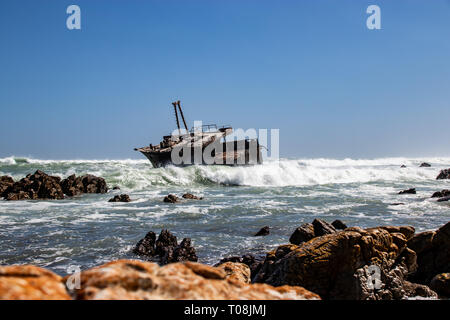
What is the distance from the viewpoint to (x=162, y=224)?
1260cm

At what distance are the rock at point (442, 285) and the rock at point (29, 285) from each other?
596 centimetres

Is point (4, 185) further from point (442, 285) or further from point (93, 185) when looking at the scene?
point (442, 285)

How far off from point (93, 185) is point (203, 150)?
46.3 feet

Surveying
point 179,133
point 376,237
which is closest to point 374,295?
point 376,237

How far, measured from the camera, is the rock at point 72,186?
71.9ft

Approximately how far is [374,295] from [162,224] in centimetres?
867

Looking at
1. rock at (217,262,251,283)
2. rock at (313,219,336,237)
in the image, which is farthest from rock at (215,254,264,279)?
rock at (313,219,336,237)

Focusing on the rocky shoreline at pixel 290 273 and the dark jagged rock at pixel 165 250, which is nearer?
the rocky shoreline at pixel 290 273

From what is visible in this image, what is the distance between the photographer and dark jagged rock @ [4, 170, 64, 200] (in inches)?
792

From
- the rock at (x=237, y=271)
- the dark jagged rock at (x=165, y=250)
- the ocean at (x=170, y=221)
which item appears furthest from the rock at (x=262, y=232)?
the rock at (x=237, y=271)

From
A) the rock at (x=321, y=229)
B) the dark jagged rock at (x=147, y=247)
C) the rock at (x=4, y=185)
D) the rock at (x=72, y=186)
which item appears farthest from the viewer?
the rock at (x=72, y=186)

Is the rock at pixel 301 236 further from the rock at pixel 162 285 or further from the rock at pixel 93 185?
the rock at pixel 93 185

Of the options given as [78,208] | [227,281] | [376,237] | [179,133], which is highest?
[179,133]

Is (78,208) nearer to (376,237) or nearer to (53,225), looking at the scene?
(53,225)
